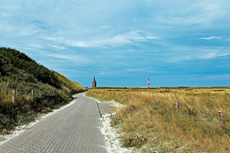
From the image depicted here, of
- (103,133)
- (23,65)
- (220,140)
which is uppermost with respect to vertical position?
(23,65)

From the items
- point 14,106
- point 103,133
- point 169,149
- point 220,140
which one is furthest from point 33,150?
point 14,106

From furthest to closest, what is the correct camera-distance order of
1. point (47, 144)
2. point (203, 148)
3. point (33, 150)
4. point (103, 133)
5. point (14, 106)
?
point (14, 106) < point (103, 133) < point (47, 144) < point (33, 150) < point (203, 148)

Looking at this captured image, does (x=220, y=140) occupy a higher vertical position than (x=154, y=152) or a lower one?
higher

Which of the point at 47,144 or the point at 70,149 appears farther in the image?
the point at 47,144

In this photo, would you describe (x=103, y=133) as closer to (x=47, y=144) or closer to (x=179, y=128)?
(x=47, y=144)

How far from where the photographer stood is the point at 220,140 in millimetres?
5023

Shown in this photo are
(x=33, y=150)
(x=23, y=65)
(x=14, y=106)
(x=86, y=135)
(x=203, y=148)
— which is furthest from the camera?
(x=23, y=65)

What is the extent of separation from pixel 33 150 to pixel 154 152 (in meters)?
4.11

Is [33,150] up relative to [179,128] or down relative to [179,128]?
down

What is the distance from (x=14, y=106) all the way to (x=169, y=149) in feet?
36.1

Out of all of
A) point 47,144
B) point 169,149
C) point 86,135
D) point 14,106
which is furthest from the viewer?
point 14,106

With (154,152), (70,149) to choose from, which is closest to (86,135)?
(70,149)

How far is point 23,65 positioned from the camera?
92.9 ft

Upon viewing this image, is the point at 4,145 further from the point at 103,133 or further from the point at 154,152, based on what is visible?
the point at 154,152
